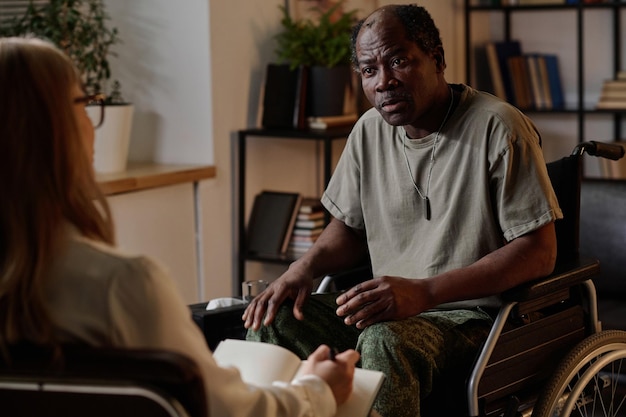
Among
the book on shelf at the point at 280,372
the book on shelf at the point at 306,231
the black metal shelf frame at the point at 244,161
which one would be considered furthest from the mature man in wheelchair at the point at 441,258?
the book on shelf at the point at 306,231

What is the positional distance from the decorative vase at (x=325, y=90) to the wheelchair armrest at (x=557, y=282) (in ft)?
5.32

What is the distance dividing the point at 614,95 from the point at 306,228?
6.32ft

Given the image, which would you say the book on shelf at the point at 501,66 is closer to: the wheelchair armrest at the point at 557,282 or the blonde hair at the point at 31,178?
the wheelchair armrest at the point at 557,282

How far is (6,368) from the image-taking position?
1.18m

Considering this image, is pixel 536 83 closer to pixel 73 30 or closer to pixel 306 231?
pixel 306 231

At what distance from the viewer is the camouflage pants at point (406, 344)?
A: 6.02ft

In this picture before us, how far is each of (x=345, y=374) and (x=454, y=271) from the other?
21.8 inches

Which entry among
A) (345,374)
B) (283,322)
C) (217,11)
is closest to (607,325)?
(283,322)

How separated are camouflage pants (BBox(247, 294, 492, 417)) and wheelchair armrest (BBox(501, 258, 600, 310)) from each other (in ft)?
0.44

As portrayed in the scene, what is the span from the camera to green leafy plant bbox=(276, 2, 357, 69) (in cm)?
363

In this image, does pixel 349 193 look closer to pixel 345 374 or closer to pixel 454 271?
pixel 454 271

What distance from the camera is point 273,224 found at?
3662 mm

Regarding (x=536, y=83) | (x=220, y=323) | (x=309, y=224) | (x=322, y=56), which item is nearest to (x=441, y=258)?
(x=220, y=323)

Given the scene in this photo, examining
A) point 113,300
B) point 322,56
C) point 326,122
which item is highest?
point 322,56
